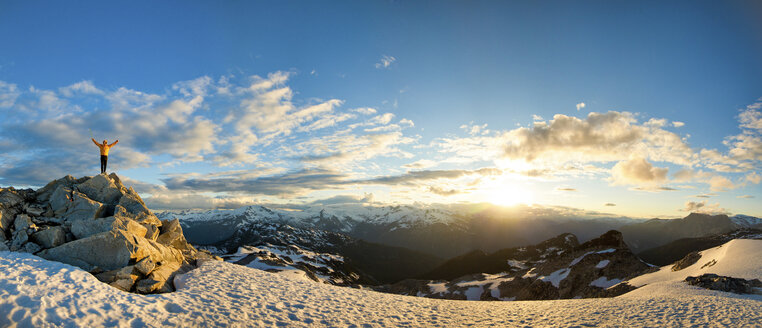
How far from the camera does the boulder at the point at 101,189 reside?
28.3 meters

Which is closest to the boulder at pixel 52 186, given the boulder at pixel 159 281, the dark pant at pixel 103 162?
the dark pant at pixel 103 162

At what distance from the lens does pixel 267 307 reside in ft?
59.5

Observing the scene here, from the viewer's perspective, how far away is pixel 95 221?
2269 centimetres

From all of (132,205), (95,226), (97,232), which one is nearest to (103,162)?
(132,205)

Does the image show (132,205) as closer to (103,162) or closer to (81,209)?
(81,209)

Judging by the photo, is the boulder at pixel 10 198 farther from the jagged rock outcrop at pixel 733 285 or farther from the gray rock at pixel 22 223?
the jagged rock outcrop at pixel 733 285

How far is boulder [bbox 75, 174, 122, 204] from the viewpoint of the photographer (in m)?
28.3

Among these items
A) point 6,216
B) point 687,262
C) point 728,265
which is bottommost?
point 687,262

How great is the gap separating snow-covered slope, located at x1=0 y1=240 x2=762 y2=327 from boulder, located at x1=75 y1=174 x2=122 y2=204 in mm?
11998

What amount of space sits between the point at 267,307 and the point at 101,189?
76.9ft

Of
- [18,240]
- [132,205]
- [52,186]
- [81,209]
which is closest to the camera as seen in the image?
[18,240]

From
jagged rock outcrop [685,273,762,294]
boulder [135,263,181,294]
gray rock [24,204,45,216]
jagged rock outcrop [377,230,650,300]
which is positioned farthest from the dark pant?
jagged rock outcrop [377,230,650,300]

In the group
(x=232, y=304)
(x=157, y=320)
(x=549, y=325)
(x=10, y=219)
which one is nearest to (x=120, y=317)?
(x=157, y=320)

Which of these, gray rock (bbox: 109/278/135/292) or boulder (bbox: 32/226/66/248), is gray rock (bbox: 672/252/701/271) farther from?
boulder (bbox: 32/226/66/248)
